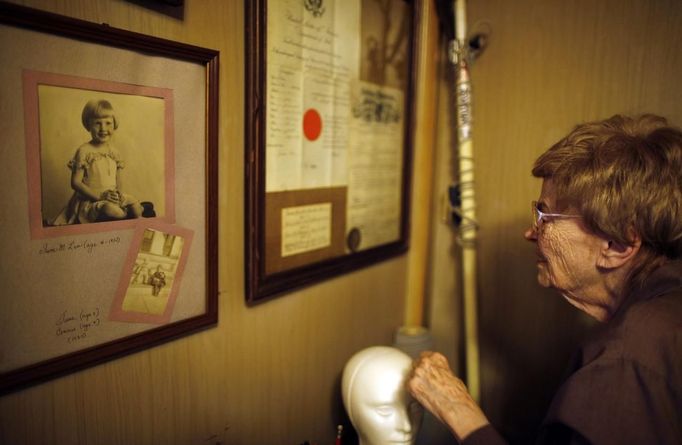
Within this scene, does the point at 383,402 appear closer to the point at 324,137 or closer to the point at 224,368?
the point at 224,368

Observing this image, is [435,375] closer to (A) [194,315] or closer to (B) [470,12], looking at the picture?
(A) [194,315]

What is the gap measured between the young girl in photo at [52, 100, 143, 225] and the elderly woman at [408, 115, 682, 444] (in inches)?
26.5

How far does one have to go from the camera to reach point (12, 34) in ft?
1.89

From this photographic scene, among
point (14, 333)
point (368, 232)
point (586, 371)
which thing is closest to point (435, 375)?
point (586, 371)

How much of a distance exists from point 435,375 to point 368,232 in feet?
1.66

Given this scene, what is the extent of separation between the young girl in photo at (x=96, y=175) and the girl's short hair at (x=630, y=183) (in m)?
0.81

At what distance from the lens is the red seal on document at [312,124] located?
1.03m

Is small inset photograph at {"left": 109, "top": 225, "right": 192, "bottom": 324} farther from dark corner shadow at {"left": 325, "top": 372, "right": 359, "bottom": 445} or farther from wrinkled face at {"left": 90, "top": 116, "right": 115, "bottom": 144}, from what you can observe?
dark corner shadow at {"left": 325, "top": 372, "right": 359, "bottom": 445}

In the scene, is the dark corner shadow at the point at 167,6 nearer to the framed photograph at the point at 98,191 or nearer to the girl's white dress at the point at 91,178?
the framed photograph at the point at 98,191

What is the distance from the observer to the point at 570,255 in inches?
34.7

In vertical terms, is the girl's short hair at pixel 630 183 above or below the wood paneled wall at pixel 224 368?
above

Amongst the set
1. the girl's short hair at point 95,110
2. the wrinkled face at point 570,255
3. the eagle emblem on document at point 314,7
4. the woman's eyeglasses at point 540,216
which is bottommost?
the wrinkled face at point 570,255

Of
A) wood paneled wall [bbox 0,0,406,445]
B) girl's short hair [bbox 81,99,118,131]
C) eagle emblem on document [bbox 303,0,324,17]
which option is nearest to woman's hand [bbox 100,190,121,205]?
girl's short hair [bbox 81,99,118,131]
